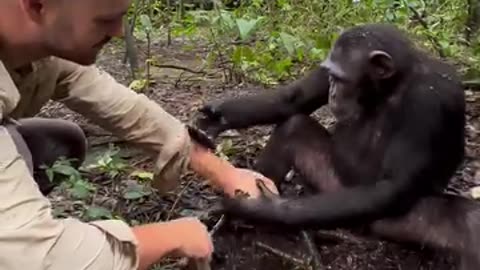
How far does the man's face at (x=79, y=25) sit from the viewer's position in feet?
7.49

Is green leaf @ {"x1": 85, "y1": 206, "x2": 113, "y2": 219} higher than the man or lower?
lower

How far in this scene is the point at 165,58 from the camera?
6.71 m

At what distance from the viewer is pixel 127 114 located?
349cm

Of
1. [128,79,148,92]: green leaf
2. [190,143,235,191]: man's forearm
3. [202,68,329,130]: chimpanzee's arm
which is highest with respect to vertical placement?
[190,143,235,191]: man's forearm

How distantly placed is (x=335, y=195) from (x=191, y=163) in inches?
22.6

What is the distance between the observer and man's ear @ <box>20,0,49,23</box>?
2.25 meters

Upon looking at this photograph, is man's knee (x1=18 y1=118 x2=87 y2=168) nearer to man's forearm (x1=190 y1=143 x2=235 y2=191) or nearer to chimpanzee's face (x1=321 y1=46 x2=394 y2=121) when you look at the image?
man's forearm (x1=190 y1=143 x2=235 y2=191)

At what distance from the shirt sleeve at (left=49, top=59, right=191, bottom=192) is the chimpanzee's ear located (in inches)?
33.3

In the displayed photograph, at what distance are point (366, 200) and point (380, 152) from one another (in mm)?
299

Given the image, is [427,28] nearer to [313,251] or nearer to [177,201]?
[177,201]

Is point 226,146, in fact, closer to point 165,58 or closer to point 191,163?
point 191,163

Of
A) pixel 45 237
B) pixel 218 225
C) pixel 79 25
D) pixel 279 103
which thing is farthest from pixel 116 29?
pixel 279 103

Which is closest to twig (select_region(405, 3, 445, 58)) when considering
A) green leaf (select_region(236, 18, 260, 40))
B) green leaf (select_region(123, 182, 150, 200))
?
green leaf (select_region(236, 18, 260, 40))

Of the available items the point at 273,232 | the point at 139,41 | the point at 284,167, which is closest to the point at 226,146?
the point at 284,167
